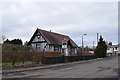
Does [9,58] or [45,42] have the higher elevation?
[45,42]

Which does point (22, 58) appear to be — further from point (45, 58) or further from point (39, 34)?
point (39, 34)

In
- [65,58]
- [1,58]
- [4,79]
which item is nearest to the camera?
[4,79]

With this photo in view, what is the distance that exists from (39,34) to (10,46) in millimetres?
19977

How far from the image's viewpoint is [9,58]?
70.9ft

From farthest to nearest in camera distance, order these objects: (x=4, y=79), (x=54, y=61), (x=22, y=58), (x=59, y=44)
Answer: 1. (x=59, y=44)
2. (x=54, y=61)
3. (x=22, y=58)
4. (x=4, y=79)

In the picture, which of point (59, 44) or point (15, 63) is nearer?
point (15, 63)

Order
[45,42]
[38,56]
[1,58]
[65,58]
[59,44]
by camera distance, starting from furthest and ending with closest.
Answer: [59,44] → [45,42] → [65,58] → [38,56] → [1,58]

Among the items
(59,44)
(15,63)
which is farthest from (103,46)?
(15,63)

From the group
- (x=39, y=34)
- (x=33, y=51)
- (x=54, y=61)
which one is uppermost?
(x=39, y=34)

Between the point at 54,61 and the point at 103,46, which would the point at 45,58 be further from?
the point at 103,46

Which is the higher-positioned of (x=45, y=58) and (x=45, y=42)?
(x=45, y=42)

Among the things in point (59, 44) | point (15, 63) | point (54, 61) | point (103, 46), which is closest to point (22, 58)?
point (15, 63)

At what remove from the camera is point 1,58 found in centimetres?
2128

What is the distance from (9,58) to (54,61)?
805 cm
